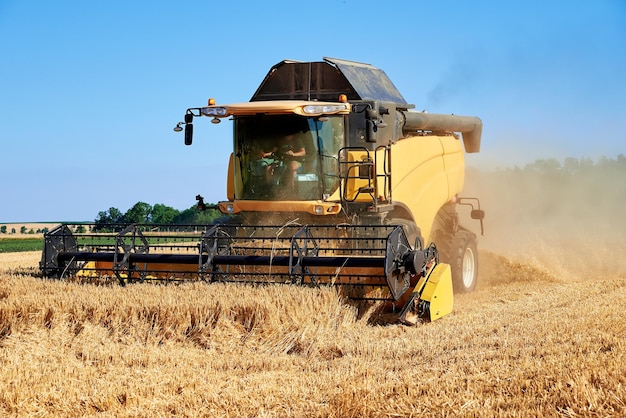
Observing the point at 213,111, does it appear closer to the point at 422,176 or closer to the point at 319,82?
the point at 319,82

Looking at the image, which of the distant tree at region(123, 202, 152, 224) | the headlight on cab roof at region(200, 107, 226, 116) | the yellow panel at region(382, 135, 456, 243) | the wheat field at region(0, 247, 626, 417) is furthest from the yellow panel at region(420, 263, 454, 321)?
the distant tree at region(123, 202, 152, 224)

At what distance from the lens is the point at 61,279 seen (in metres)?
8.99

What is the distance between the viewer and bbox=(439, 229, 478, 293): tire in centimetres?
1046

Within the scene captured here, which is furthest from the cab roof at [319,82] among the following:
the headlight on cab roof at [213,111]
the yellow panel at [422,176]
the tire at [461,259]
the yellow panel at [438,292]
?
the yellow panel at [438,292]

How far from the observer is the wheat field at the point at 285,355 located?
187 inches

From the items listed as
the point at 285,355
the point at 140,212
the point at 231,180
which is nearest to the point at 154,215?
the point at 140,212

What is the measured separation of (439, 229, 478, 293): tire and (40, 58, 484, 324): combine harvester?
2cm

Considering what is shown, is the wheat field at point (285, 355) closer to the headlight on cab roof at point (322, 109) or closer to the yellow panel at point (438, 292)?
the yellow panel at point (438, 292)

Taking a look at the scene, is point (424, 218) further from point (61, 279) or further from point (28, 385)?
point (28, 385)

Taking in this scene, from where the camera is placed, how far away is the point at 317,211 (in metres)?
8.98

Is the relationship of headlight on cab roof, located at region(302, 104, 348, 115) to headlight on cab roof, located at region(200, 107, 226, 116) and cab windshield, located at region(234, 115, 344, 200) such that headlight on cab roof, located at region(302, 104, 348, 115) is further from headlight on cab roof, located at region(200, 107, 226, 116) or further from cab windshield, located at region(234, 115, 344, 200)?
headlight on cab roof, located at region(200, 107, 226, 116)

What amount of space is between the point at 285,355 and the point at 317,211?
259 cm

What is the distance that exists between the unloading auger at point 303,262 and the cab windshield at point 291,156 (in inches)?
16.6

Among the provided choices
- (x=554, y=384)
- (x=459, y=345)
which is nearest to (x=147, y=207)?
(x=459, y=345)
